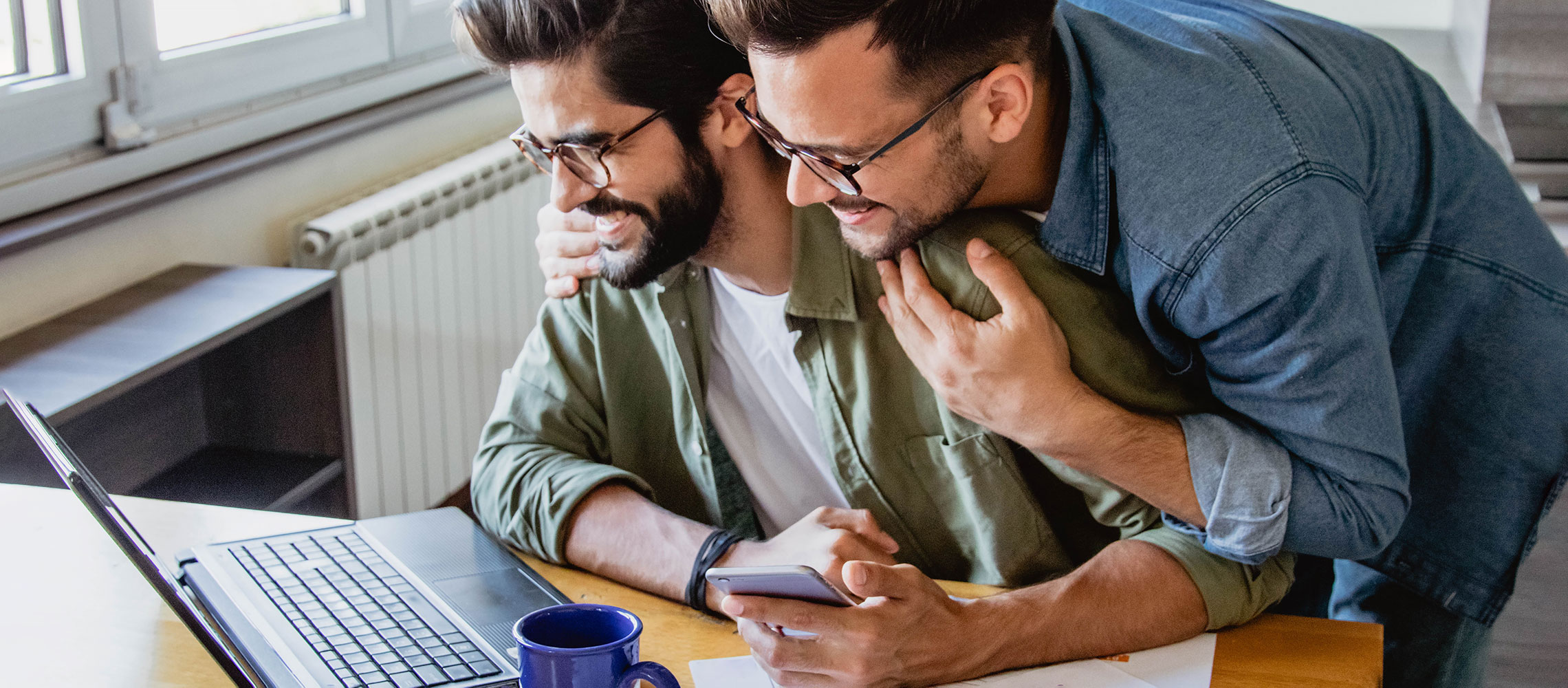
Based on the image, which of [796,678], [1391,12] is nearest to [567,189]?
[796,678]

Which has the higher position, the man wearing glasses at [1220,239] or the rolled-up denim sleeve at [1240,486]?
the man wearing glasses at [1220,239]

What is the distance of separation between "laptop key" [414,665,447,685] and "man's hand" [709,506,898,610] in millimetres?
256

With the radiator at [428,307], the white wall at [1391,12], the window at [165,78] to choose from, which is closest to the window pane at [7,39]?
the window at [165,78]

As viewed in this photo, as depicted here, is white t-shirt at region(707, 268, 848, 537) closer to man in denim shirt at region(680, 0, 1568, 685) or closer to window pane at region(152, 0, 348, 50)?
man in denim shirt at region(680, 0, 1568, 685)

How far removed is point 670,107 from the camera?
53.9 inches

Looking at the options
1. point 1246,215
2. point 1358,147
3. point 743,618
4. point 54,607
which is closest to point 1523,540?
point 1358,147

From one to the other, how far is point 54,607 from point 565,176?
2.05 ft

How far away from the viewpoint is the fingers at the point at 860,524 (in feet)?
3.89

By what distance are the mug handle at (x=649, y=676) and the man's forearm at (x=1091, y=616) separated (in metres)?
0.30

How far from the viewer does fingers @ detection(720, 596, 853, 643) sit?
0.99 metres

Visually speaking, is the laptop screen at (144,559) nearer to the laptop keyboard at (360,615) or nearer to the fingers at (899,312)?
the laptop keyboard at (360,615)

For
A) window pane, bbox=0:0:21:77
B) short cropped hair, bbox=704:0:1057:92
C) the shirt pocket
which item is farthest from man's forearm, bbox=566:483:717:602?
window pane, bbox=0:0:21:77

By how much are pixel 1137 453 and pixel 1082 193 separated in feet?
0.76

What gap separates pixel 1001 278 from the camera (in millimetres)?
1156
